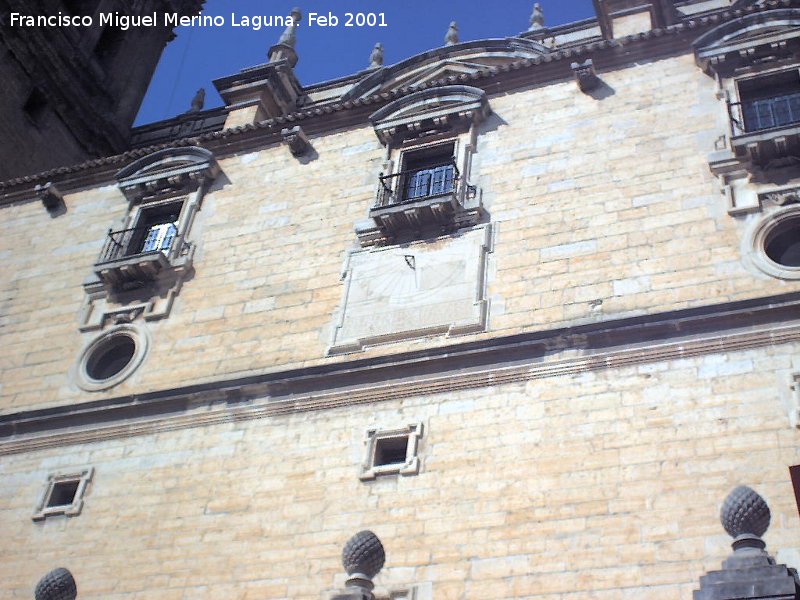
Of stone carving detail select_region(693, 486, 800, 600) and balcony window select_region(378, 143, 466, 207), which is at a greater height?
balcony window select_region(378, 143, 466, 207)

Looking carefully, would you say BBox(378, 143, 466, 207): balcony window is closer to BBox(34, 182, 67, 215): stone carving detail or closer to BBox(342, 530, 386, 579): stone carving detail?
BBox(34, 182, 67, 215): stone carving detail

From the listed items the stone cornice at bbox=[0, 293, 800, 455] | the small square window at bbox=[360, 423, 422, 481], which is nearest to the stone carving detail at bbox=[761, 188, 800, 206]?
the stone cornice at bbox=[0, 293, 800, 455]

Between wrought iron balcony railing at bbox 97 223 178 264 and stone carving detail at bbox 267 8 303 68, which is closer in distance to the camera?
wrought iron balcony railing at bbox 97 223 178 264

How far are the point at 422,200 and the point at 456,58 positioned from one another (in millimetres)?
5630

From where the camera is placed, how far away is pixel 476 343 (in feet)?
41.3

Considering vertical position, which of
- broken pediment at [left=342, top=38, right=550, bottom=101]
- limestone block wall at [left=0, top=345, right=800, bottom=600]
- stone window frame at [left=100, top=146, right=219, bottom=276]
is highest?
broken pediment at [left=342, top=38, right=550, bottom=101]

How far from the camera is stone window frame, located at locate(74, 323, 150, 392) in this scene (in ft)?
48.3

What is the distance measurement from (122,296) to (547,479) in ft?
24.5

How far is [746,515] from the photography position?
8.15 meters

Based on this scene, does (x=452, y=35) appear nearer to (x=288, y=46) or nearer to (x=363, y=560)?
(x=288, y=46)

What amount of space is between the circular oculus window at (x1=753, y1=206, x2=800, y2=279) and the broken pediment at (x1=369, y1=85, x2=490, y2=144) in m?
4.75

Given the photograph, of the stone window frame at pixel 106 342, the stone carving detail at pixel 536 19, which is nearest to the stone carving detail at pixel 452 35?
the stone carving detail at pixel 536 19

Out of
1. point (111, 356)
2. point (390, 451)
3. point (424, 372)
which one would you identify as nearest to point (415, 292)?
point (424, 372)

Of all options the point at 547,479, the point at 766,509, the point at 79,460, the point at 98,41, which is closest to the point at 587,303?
the point at 547,479
